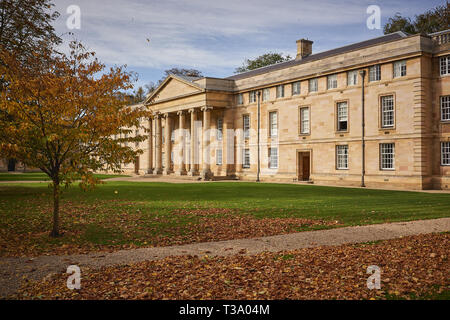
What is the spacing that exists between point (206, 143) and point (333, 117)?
18.2 m

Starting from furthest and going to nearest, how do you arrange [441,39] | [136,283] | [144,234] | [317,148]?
[317,148], [441,39], [144,234], [136,283]

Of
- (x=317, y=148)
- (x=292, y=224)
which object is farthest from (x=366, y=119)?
(x=292, y=224)

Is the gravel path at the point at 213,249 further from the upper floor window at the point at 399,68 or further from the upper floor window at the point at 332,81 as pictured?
the upper floor window at the point at 332,81

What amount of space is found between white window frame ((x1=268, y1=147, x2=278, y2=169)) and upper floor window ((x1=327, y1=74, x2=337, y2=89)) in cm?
950

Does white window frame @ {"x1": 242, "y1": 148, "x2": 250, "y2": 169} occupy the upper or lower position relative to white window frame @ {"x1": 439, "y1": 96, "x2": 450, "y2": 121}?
lower

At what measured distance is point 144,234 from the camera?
43.4ft

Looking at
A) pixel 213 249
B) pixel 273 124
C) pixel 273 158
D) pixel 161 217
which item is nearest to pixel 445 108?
pixel 273 124

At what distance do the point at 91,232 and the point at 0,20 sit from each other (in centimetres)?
1679

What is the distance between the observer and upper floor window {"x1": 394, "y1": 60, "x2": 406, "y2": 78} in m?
34.7

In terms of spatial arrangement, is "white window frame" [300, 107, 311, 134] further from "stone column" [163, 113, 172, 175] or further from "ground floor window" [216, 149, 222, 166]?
"stone column" [163, 113, 172, 175]

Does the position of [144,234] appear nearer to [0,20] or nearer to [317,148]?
[0,20]

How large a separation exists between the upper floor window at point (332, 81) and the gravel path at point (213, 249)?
27.6 metres

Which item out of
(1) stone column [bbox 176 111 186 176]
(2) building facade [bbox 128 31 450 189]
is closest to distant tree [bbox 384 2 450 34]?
(2) building facade [bbox 128 31 450 189]
